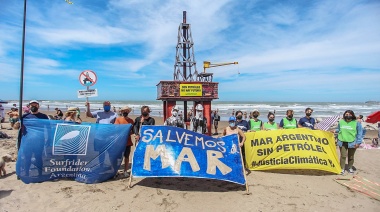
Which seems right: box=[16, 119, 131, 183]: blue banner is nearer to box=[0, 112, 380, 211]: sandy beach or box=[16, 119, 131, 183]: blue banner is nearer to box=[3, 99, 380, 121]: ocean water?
box=[0, 112, 380, 211]: sandy beach

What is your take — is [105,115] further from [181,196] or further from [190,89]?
[190,89]

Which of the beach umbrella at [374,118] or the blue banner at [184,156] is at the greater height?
the beach umbrella at [374,118]

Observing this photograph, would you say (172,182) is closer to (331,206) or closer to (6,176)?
(331,206)

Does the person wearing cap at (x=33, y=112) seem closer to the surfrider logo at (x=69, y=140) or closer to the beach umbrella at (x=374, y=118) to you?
the surfrider logo at (x=69, y=140)

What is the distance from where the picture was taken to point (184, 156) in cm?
505

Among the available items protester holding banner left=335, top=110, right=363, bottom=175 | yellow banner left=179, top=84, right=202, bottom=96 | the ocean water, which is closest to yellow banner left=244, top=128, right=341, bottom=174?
protester holding banner left=335, top=110, right=363, bottom=175

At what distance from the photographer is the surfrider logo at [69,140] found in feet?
16.7

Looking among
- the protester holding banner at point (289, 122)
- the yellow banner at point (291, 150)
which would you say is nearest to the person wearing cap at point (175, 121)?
the yellow banner at point (291, 150)

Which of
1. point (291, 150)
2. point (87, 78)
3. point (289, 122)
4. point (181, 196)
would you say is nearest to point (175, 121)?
point (181, 196)

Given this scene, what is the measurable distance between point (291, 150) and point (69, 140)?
5218 mm

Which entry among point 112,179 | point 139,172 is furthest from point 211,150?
point 112,179

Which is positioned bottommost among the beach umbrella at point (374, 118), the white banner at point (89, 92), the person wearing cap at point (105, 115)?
the beach umbrella at point (374, 118)

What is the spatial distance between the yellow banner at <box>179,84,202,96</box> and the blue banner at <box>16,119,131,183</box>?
27.2ft

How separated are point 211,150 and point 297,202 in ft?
6.12
